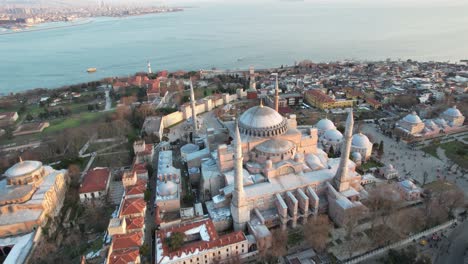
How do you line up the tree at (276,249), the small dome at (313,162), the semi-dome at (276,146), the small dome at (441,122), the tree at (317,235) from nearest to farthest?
the tree at (276,249) < the tree at (317,235) < the semi-dome at (276,146) < the small dome at (313,162) < the small dome at (441,122)

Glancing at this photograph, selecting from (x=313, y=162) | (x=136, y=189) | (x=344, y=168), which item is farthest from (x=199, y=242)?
(x=344, y=168)

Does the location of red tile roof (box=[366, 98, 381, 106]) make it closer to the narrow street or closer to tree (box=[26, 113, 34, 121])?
the narrow street

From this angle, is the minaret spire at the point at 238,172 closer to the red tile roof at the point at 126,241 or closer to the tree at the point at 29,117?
the red tile roof at the point at 126,241

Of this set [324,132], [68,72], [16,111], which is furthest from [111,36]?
[324,132]

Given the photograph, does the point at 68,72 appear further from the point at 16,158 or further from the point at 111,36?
the point at 111,36

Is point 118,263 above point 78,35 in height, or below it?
below

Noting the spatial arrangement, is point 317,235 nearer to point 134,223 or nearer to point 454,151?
point 134,223

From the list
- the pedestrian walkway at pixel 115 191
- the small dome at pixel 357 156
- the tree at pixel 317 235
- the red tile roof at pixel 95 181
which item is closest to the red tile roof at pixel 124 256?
the pedestrian walkway at pixel 115 191

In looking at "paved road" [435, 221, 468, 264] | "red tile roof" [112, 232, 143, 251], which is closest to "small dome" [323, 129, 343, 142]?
"paved road" [435, 221, 468, 264]
